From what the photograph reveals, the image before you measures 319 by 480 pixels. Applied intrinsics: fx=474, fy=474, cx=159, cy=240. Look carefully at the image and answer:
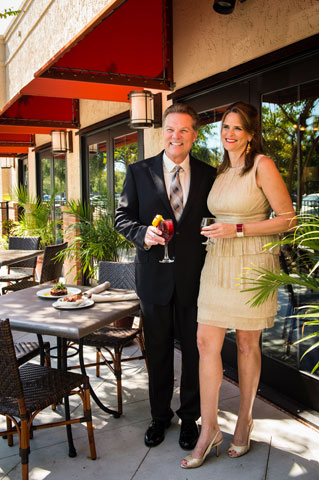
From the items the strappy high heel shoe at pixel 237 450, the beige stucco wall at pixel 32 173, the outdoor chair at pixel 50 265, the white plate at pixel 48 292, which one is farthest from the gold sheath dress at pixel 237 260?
the beige stucco wall at pixel 32 173

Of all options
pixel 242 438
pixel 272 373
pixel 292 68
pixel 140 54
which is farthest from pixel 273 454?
pixel 140 54

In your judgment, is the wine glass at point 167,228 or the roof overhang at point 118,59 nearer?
the wine glass at point 167,228

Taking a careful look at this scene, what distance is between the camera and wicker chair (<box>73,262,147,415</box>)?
128 inches

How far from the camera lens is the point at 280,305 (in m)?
3.51

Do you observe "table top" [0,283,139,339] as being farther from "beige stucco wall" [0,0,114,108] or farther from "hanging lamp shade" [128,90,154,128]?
"hanging lamp shade" [128,90,154,128]

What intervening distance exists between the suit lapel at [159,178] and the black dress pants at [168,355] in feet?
1.85

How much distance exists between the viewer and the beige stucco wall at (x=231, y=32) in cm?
319

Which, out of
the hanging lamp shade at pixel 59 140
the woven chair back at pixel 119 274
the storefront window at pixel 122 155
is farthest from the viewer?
the hanging lamp shade at pixel 59 140

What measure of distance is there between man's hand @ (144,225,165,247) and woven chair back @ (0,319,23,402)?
81 centimetres

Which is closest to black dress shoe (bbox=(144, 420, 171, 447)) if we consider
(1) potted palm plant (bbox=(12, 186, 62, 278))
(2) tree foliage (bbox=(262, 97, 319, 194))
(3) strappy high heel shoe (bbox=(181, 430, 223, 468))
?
(3) strappy high heel shoe (bbox=(181, 430, 223, 468))

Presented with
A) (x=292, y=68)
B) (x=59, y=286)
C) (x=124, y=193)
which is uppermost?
(x=292, y=68)

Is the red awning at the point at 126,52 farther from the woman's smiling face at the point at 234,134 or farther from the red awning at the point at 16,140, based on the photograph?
the red awning at the point at 16,140

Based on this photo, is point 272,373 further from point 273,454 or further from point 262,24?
point 262,24

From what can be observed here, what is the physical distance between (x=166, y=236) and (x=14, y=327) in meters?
0.98
